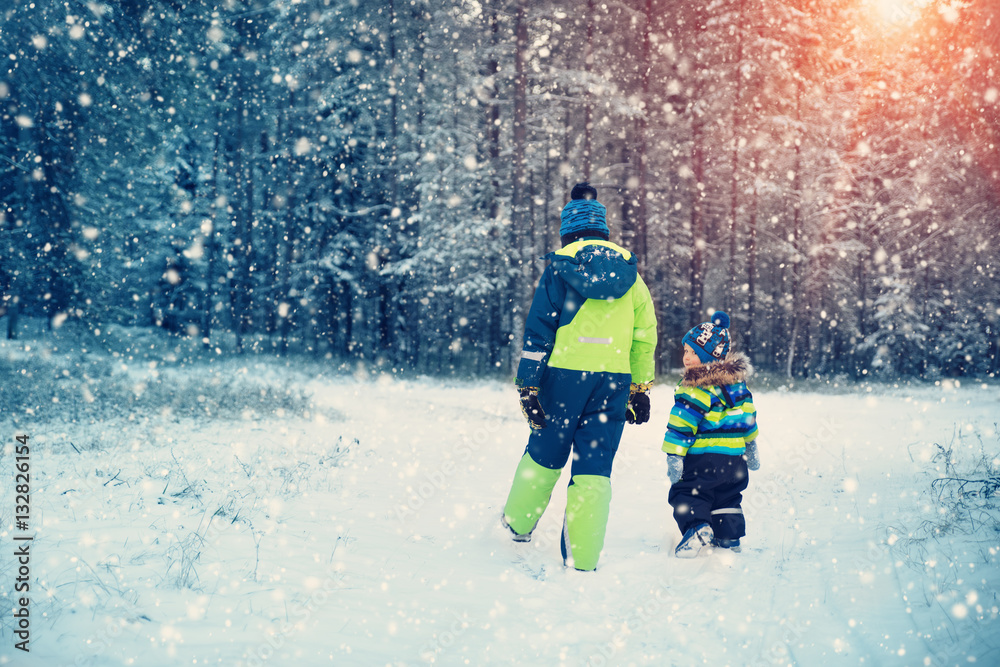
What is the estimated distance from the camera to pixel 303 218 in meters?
20.6

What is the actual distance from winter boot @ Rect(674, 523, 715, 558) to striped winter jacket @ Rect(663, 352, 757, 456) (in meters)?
0.54

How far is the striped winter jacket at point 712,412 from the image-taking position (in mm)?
4102

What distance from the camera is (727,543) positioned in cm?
409

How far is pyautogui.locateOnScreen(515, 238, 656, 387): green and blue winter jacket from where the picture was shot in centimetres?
374

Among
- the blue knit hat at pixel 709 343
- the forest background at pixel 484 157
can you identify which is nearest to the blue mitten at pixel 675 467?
the blue knit hat at pixel 709 343

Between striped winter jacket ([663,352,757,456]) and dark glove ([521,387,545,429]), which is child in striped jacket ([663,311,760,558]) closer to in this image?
striped winter jacket ([663,352,757,456])

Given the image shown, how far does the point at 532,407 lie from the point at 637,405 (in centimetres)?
84

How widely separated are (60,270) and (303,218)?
402 inches

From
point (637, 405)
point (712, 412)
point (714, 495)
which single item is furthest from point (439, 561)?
point (712, 412)


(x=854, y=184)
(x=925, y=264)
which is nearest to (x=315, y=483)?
(x=854, y=184)

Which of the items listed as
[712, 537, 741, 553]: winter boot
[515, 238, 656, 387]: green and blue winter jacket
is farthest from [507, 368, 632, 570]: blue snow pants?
[712, 537, 741, 553]: winter boot

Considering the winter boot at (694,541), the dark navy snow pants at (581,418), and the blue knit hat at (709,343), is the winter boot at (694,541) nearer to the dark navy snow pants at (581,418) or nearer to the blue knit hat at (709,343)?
the dark navy snow pants at (581,418)

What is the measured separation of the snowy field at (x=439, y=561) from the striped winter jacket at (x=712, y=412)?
802 mm

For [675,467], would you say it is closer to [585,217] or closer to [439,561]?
[439,561]
